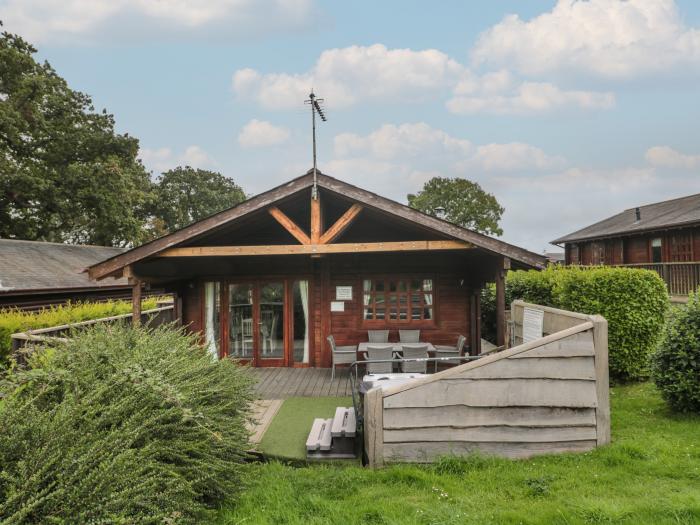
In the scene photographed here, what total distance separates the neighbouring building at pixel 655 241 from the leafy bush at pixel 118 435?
51.0 ft

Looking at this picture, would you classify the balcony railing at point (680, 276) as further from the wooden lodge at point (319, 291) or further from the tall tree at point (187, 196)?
the tall tree at point (187, 196)

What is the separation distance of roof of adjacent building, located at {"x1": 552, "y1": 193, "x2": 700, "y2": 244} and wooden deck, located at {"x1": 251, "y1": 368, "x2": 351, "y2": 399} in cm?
1532

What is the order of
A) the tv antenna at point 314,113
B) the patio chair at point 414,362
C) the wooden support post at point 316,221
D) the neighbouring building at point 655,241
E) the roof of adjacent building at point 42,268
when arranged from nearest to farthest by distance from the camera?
the tv antenna at point 314,113 → the wooden support post at point 316,221 → the patio chair at point 414,362 → the roof of adjacent building at point 42,268 → the neighbouring building at point 655,241

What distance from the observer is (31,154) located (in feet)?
67.8

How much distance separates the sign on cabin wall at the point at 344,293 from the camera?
8.87m

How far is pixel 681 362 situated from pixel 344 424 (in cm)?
417

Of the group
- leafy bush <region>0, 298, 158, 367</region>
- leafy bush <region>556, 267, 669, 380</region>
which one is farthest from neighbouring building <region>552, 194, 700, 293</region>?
leafy bush <region>0, 298, 158, 367</region>

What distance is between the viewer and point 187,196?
1683 inches

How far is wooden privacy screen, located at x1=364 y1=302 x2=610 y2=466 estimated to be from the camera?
4.14m

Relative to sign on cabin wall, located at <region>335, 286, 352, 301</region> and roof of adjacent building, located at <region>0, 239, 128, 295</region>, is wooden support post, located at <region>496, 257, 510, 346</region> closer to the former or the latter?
sign on cabin wall, located at <region>335, 286, 352, 301</region>

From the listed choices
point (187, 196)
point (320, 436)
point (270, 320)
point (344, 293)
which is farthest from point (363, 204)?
point (187, 196)

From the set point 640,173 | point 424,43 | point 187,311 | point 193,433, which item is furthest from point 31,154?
point 640,173

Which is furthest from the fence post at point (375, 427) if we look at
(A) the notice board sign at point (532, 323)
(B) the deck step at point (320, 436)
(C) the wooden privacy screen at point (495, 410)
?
(A) the notice board sign at point (532, 323)

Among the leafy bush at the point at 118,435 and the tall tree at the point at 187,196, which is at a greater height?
the tall tree at the point at 187,196
